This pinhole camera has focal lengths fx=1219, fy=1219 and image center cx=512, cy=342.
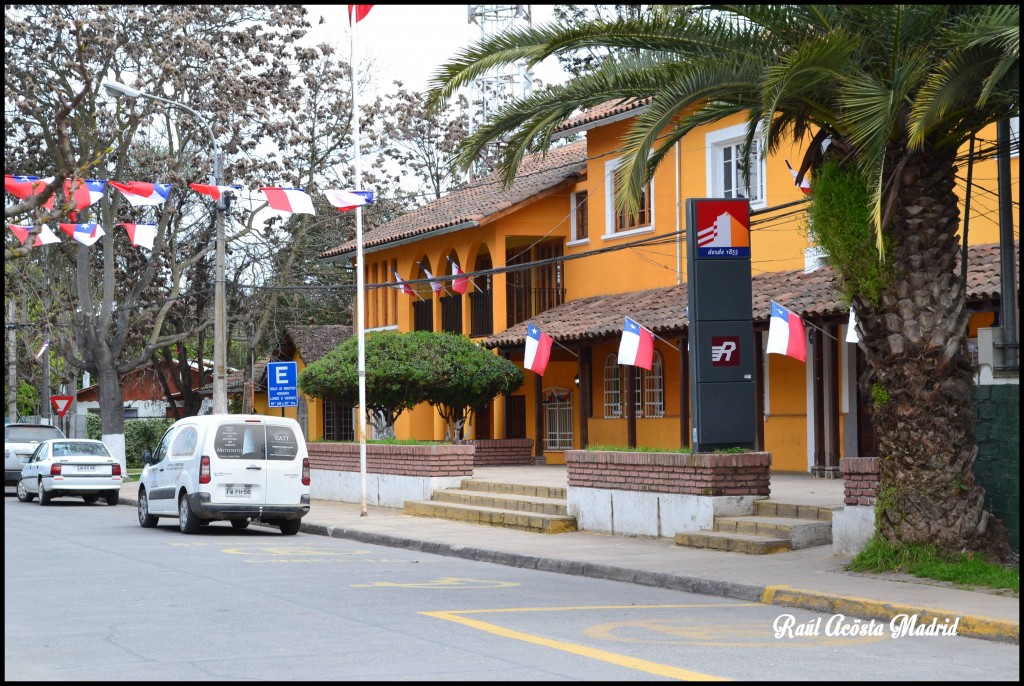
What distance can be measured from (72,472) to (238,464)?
387 inches

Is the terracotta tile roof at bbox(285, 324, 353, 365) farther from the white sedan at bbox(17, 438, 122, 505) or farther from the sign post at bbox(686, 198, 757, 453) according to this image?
the sign post at bbox(686, 198, 757, 453)

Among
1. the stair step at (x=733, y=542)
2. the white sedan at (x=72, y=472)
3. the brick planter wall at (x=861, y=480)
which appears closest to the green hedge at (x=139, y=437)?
the white sedan at (x=72, y=472)

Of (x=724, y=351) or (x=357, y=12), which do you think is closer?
(x=724, y=351)

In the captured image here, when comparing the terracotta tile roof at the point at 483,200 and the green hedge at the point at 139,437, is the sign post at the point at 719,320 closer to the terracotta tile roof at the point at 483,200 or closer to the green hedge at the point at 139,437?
the terracotta tile roof at the point at 483,200

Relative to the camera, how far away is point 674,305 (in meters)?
23.8

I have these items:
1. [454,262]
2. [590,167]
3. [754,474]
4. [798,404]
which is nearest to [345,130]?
[454,262]

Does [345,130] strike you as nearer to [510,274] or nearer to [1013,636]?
[510,274]

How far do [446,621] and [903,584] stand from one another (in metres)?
4.48

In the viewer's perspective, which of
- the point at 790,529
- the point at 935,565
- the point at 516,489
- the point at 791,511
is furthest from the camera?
the point at 516,489

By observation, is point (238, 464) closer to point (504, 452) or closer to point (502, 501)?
point (502, 501)

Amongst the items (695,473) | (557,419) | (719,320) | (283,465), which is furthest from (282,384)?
(719,320)

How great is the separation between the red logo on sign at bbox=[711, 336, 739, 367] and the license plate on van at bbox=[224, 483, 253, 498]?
→ 25.4 feet

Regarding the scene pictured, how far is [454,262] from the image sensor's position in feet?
108

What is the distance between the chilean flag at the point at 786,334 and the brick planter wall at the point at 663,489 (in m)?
3.61
